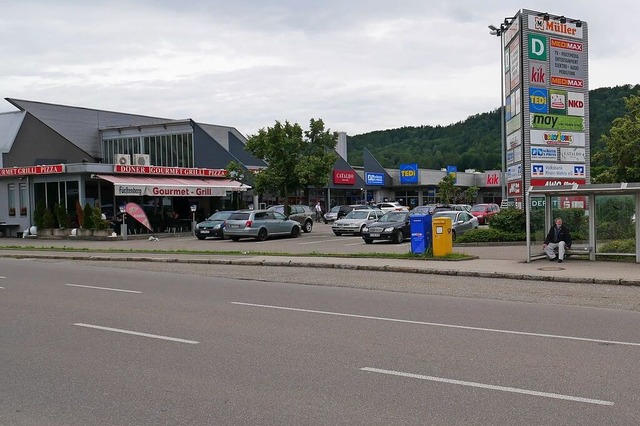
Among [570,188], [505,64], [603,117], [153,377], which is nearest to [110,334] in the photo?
[153,377]

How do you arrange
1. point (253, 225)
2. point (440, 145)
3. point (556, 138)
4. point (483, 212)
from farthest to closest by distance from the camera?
point (440, 145), point (483, 212), point (253, 225), point (556, 138)

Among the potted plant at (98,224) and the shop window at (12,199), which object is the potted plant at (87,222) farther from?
the shop window at (12,199)

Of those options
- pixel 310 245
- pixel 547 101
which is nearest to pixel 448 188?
pixel 310 245

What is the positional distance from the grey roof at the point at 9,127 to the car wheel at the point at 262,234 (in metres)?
23.2

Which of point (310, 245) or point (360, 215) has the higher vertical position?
point (360, 215)

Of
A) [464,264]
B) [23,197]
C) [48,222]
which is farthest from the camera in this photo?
[23,197]

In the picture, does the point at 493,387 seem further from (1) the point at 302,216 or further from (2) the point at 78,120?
(2) the point at 78,120

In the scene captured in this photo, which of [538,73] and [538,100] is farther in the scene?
[538,73]

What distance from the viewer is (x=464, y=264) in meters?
18.2

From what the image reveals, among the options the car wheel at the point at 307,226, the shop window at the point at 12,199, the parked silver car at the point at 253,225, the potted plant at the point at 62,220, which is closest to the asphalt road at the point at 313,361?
the parked silver car at the point at 253,225

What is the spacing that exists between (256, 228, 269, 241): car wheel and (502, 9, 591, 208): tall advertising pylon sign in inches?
479

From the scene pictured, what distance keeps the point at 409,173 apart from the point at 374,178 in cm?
407

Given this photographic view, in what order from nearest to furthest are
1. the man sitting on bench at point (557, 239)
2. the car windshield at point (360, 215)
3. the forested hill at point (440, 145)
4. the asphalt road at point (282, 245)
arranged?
the man sitting on bench at point (557, 239) → the asphalt road at point (282, 245) → the car windshield at point (360, 215) → the forested hill at point (440, 145)

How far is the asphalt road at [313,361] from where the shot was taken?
5.58 m
